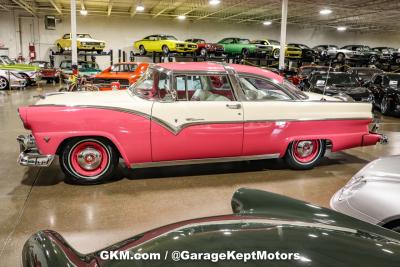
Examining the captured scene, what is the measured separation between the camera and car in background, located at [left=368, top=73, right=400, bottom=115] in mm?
12164

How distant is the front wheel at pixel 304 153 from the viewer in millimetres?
6109

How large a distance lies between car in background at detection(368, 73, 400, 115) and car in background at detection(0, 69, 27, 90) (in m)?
16.1

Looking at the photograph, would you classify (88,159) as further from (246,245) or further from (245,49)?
(245,49)

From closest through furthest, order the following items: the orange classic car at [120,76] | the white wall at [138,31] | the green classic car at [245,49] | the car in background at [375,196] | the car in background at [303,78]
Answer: the car in background at [375,196], the car in background at [303,78], the orange classic car at [120,76], the green classic car at [245,49], the white wall at [138,31]

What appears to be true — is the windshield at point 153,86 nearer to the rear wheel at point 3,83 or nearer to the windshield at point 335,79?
the windshield at point 335,79

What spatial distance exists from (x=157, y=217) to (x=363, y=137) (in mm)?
3817

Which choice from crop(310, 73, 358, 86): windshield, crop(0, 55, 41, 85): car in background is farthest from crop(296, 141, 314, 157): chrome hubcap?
crop(0, 55, 41, 85): car in background

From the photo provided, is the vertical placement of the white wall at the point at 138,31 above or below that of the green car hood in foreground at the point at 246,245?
above

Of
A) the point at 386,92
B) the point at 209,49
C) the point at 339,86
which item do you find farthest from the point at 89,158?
the point at 209,49

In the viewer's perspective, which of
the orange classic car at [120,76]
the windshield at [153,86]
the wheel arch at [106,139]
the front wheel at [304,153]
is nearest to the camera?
the wheel arch at [106,139]

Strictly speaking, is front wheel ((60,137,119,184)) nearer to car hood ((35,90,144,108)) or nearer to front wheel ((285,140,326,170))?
car hood ((35,90,144,108))

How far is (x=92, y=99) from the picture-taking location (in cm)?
528

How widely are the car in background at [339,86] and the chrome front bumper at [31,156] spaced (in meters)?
9.45

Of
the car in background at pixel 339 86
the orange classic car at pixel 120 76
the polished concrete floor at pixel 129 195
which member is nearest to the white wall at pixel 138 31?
the orange classic car at pixel 120 76
